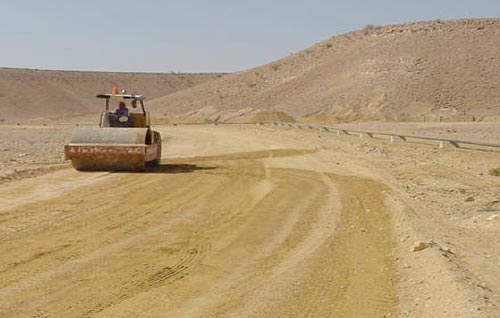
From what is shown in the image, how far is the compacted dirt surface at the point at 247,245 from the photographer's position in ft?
23.7

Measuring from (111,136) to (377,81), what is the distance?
2398 inches

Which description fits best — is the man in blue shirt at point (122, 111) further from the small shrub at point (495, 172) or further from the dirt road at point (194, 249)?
the small shrub at point (495, 172)

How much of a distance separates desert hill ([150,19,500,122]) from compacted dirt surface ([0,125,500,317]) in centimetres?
5131

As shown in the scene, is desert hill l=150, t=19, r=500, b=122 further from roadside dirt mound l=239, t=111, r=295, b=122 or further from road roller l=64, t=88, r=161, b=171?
road roller l=64, t=88, r=161, b=171

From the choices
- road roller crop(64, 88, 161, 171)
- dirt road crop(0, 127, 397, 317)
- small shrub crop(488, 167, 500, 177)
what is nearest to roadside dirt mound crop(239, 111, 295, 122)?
small shrub crop(488, 167, 500, 177)

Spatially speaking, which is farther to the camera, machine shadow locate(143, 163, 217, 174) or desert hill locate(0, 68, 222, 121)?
desert hill locate(0, 68, 222, 121)

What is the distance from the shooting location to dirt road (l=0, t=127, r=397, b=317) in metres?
7.18

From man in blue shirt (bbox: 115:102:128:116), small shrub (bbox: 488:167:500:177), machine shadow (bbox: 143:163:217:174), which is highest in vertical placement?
man in blue shirt (bbox: 115:102:128:116)

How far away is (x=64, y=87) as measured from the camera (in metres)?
146

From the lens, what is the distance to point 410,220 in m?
11.8

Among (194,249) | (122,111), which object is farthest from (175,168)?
(194,249)

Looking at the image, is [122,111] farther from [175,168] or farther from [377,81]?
[377,81]

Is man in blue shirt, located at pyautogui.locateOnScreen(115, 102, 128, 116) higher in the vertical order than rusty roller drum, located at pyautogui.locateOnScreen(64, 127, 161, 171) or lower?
higher

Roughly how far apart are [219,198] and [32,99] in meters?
124
